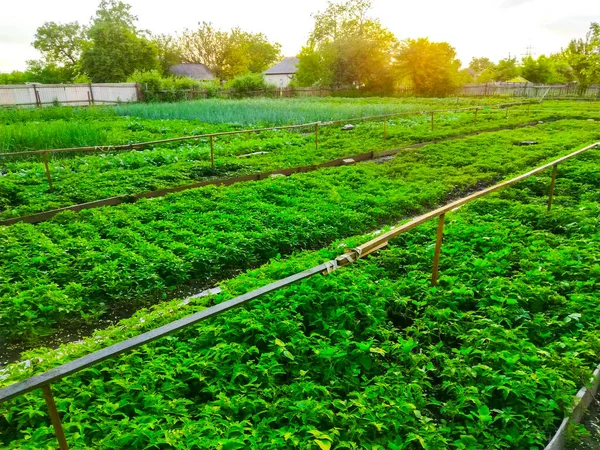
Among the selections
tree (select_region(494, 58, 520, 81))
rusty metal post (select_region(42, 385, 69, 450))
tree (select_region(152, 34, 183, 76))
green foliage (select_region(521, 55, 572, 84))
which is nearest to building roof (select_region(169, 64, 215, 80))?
tree (select_region(152, 34, 183, 76))

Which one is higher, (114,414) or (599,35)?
(599,35)

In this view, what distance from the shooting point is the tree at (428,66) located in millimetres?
46062

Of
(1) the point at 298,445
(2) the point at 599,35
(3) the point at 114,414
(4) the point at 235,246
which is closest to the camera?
(1) the point at 298,445

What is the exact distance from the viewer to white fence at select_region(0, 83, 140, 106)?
29.5m

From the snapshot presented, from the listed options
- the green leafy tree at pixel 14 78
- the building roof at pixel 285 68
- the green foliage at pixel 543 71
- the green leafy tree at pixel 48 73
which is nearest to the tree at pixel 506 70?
the green foliage at pixel 543 71

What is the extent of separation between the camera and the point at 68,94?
109 feet

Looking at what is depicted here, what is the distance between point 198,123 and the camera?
21.5m

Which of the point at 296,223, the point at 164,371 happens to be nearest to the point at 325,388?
the point at 164,371

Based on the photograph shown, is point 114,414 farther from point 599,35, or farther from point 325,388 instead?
point 599,35

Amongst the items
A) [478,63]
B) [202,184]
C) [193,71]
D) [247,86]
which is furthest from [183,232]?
[478,63]

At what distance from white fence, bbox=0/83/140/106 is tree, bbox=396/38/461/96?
99.1 feet

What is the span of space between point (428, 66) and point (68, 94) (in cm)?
3629

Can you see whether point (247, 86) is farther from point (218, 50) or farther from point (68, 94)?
point (218, 50)

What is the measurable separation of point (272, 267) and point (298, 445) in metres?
2.71
